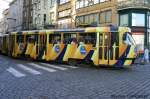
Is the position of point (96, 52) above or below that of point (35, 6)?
below

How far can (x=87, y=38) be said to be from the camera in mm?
24344

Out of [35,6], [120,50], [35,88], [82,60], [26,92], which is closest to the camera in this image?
[26,92]

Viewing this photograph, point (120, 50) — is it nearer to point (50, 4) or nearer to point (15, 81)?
point (15, 81)

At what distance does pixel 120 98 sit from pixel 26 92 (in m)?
3.10

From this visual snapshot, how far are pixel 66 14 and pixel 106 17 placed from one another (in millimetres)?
11319

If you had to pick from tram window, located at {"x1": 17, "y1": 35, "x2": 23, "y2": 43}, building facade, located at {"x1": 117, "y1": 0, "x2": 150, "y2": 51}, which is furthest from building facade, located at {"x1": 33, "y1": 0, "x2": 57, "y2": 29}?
tram window, located at {"x1": 17, "y1": 35, "x2": 23, "y2": 43}

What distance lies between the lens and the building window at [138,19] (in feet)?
127

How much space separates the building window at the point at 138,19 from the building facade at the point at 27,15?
32132mm

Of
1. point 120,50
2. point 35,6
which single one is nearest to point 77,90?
point 120,50

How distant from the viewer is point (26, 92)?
12.0 m

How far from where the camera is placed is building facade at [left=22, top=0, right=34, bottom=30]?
69.1m

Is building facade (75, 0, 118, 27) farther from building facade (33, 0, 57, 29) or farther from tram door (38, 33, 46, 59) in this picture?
tram door (38, 33, 46, 59)

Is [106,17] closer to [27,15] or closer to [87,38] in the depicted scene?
[87,38]

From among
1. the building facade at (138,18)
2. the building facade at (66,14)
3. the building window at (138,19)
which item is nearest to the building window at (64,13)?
the building facade at (66,14)
